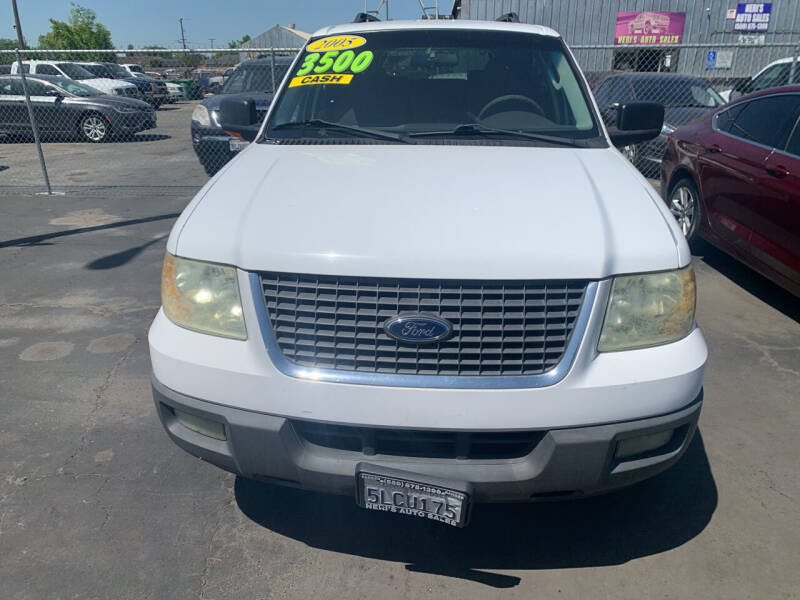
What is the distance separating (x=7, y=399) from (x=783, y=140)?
546 centimetres

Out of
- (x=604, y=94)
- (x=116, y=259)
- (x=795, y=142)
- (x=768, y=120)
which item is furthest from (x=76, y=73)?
(x=795, y=142)

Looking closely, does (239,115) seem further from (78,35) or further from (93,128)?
(78,35)

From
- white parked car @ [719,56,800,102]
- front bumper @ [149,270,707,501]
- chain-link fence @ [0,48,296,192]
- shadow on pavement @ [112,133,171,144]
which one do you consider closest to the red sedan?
front bumper @ [149,270,707,501]

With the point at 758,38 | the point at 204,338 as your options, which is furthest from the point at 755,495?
the point at 758,38

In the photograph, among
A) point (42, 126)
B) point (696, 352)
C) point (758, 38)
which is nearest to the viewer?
point (696, 352)

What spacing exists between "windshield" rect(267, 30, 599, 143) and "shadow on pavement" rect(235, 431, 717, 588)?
177cm

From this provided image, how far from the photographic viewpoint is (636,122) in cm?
383

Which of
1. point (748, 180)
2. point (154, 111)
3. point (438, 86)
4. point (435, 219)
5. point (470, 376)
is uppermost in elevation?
point (438, 86)

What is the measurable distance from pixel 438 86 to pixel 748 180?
2.87 metres

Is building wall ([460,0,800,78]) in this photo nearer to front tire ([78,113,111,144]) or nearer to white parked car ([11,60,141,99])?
white parked car ([11,60,141,99])

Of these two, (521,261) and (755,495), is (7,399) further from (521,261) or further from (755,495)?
(755,495)

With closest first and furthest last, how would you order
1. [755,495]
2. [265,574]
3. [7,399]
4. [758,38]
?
[265,574] → [755,495] → [7,399] → [758,38]

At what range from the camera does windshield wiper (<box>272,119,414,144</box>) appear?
3.22 m

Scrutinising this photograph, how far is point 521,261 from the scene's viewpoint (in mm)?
2084
